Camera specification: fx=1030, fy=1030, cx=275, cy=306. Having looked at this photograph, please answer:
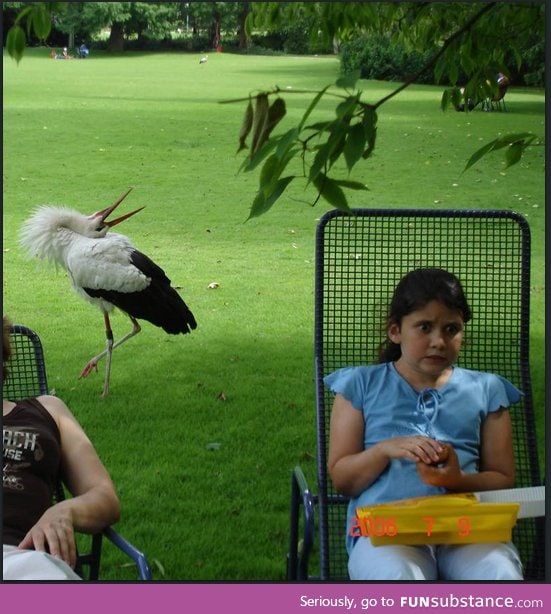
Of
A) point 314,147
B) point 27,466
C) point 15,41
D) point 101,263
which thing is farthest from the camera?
point 101,263

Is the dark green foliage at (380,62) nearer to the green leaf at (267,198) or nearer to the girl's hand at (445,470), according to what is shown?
the girl's hand at (445,470)

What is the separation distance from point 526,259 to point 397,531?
1187 mm

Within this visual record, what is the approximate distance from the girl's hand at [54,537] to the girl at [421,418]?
25.2 inches

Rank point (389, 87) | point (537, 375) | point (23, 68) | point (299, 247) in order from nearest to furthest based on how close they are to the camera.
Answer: point (537, 375) < point (299, 247) < point (389, 87) < point (23, 68)

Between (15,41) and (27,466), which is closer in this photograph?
(27,466)

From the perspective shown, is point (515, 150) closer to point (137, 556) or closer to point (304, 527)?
point (304, 527)

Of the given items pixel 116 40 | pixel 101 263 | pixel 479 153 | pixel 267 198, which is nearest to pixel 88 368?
pixel 101 263

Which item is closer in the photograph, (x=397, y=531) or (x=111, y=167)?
(x=397, y=531)

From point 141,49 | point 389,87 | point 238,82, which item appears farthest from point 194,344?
point 141,49

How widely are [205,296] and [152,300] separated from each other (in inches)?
77.4

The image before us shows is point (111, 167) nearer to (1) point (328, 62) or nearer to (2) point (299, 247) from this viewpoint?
(2) point (299, 247)

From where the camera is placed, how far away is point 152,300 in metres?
5.23

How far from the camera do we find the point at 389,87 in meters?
20.4

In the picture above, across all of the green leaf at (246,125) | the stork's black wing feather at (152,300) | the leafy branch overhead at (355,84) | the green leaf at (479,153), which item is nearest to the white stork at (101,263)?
the stork's black wing feather at (152,300)
